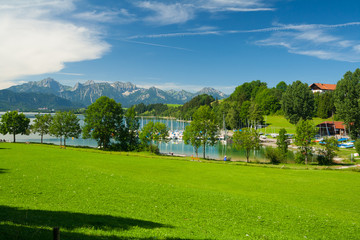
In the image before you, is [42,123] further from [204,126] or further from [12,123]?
[204,126]

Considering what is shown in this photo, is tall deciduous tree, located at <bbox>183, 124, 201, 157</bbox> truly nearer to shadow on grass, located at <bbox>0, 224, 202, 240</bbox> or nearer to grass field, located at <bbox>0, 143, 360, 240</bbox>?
grass field, located at <bbox>0, 143, 360, 240</bbox>

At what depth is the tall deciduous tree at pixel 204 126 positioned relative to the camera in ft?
225

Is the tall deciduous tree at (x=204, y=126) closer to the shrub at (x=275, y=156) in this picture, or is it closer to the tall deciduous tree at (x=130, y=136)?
the shrub at (x=275, y=156)

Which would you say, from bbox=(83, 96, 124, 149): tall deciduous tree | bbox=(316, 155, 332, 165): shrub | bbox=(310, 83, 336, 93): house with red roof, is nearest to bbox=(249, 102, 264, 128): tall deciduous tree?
bbox=(310, 83, 336, 93): house with red roof

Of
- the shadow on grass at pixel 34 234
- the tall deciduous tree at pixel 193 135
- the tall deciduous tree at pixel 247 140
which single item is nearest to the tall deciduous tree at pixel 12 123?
the tall deciduous tree at pixel 193 135

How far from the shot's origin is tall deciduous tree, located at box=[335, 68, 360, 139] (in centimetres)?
7719

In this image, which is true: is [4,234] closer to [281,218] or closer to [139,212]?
[139,212]

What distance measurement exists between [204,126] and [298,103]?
239 ft

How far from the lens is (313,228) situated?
16.2 m

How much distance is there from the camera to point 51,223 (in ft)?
37.4

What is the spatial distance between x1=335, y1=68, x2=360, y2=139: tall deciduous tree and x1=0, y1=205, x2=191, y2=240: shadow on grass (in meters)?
86.7

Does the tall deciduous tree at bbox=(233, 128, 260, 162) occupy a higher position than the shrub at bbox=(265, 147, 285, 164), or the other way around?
the tall deciduous tree at bbox=(233, 128, 260, 162)

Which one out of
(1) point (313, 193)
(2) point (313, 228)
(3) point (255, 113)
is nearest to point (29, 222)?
(2) point (313, 228)

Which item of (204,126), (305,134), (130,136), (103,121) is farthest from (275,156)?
(103,121)
